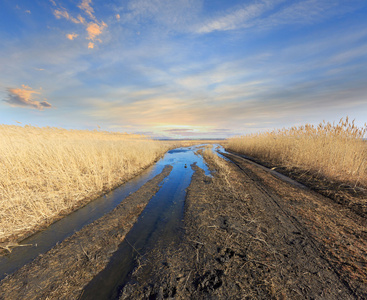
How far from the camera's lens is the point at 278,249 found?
9.90 feet

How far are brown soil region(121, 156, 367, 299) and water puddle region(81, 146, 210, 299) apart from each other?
0.25 meters

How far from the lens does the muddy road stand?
2268 mm

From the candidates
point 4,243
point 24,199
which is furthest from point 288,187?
point 24,199

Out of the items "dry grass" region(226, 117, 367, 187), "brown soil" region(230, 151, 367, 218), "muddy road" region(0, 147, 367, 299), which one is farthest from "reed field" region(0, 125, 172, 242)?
A: "dry grass" region(226, 117, 367, 187)

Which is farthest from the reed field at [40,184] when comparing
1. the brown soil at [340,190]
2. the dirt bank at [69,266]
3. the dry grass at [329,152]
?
the dry grass at [329,152]

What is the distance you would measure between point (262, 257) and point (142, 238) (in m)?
2.76

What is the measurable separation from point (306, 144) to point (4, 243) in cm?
1525

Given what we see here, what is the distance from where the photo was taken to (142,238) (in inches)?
149

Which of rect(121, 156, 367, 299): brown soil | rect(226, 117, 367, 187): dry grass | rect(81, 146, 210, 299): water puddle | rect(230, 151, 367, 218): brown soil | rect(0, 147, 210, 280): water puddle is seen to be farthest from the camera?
rect(226, 117, 367, 187): dry grass

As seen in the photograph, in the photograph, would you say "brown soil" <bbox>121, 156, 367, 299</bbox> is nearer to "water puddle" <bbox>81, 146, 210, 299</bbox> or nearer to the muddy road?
the muddy road

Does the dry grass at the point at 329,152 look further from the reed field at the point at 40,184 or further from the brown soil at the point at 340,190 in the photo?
the reed field at the point at 40,184

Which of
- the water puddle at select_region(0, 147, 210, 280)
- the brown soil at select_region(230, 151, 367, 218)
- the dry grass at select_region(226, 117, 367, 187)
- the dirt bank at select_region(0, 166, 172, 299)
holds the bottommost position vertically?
the water puddle at select_region(0, 147, 210, 280)

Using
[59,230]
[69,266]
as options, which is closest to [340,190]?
[69,266]

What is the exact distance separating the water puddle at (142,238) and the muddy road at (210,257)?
0.02 metres
